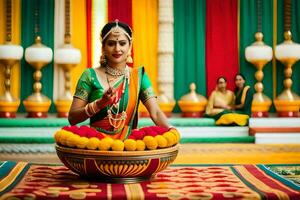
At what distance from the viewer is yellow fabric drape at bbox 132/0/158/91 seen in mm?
8359

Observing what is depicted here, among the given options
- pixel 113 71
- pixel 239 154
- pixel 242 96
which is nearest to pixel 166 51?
pixel 242 96

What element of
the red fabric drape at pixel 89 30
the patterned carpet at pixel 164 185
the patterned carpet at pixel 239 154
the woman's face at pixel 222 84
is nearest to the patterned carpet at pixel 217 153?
the patterned carpet at pixel 239 154

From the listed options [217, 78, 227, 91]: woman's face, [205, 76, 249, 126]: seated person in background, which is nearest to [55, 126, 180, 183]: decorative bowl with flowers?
[205, 76, 249, 126]: seated person in background

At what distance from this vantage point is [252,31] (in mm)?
8508

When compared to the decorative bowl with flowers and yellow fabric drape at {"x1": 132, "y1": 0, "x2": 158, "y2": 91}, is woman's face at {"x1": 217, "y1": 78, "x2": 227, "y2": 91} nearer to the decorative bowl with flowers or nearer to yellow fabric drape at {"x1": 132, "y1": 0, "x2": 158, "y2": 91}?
yellow fabric drape at {"x1": 132, "y1": 0, "x2": 158, "y2": 91}

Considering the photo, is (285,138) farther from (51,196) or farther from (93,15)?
(51,196)

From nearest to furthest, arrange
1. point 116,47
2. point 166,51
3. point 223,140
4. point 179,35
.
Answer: point 116,47, point 223,140, point 166,51, point 179,35

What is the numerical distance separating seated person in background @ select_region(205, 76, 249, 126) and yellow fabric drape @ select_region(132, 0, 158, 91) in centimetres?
92

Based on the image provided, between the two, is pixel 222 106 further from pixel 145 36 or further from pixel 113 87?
pixel 113 87

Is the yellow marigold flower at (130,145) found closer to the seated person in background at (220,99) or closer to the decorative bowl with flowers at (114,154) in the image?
the decorative bowl with flowers at (114,154)

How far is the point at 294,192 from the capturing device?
2.47 m

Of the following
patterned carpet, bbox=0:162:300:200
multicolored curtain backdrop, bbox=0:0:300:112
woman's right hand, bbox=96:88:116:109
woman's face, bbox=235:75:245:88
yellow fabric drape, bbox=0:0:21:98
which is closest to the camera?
patterned carpet, bbox=0:162:300:200

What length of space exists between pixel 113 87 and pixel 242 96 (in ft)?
17.0

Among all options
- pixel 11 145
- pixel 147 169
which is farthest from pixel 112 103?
pixel 11 145
